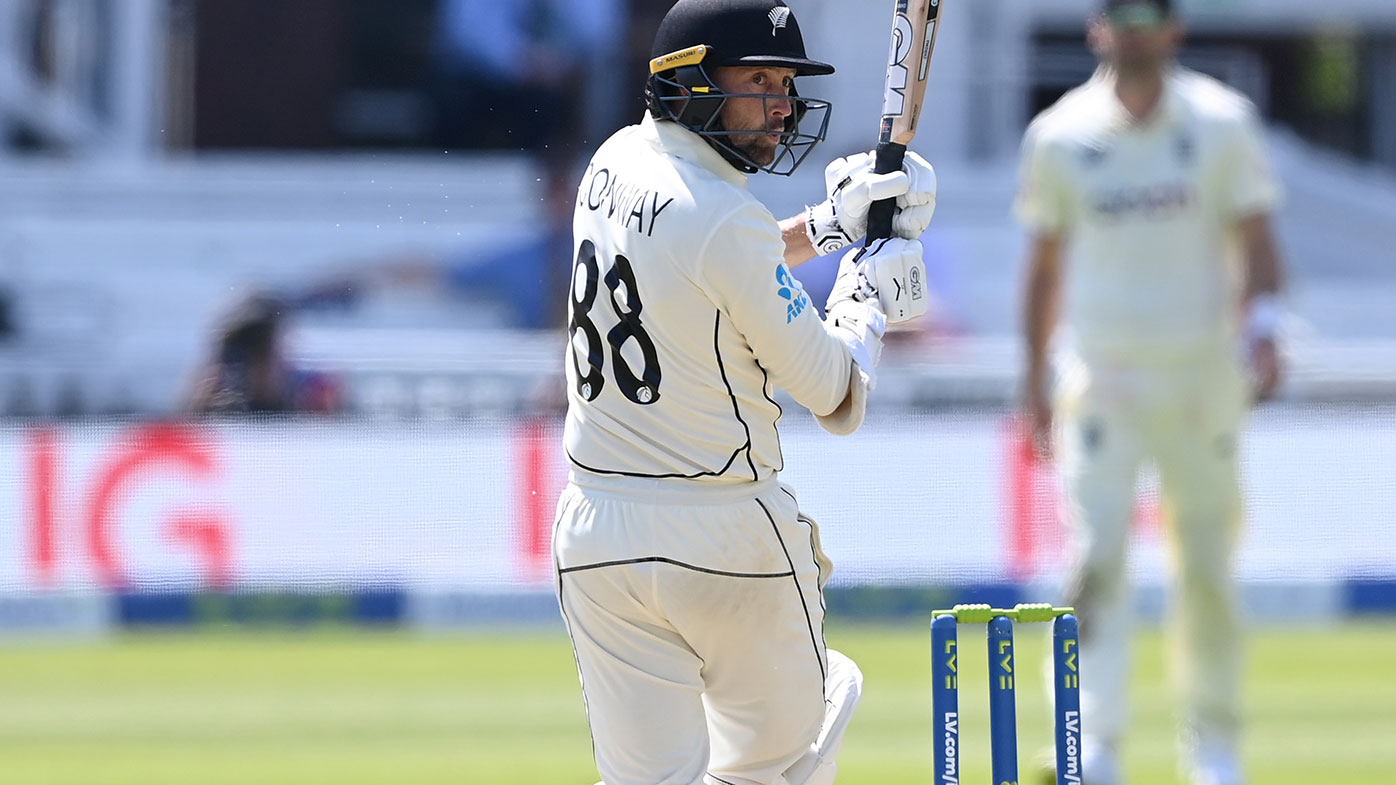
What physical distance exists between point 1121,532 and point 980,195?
8439 mm

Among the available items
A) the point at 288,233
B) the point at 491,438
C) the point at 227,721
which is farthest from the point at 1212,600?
the point at 288,233

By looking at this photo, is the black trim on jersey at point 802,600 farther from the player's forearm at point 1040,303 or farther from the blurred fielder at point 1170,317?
the player's forearm at point 1040,303

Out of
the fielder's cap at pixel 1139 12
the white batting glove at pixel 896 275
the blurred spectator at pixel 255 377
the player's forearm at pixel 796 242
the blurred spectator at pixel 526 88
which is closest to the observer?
the white batting glove at pixel 896 275

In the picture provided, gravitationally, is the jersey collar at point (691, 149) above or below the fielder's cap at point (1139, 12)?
below

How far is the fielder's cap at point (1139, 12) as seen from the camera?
16.8ft

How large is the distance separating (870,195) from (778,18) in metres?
0.34

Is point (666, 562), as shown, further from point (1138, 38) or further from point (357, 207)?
point (357, 207)

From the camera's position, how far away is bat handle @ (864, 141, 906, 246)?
3371 mm

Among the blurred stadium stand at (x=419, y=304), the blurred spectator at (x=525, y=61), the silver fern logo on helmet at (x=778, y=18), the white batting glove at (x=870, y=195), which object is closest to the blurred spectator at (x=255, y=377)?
the blurred stadium stand at (x=419, y=304)

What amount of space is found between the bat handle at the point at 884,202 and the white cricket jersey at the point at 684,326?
0.26 m

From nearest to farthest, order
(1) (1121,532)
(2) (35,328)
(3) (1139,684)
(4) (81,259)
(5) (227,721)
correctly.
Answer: (1) (1121,532), (5) (227,721), (3) (1139,684), (2) (35,328), (4) (81,259)

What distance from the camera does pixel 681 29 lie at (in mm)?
3219

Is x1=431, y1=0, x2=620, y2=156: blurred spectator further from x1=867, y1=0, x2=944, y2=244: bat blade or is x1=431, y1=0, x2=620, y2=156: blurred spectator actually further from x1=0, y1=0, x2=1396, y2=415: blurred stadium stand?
x1=867, y1=0, x2=944, y2=244: bat blade

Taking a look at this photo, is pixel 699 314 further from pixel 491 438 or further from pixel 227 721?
pixel 491 438
